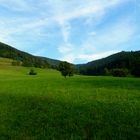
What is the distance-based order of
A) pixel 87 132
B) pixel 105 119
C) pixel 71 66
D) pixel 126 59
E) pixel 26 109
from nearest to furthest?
pixel 87 132, pixel 105 119, pixel 26 109, pixel 71 66, pixel 126 59

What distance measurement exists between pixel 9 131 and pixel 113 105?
838 cm

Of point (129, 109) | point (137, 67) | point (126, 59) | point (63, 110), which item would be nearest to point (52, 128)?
point (63, 110)

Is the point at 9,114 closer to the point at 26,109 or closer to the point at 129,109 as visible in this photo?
the point at 26,109

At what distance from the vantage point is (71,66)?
7825 cm

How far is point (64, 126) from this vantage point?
17203 millimetres

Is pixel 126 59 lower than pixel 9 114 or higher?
higher

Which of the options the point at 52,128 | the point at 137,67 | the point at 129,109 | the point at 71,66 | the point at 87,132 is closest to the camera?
the point at 87,132

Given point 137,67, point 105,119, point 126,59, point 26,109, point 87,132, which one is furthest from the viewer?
point 126,59

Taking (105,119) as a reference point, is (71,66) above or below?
above

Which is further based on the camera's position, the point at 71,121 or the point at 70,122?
the point at 71,121

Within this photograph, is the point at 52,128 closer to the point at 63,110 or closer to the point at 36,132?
the point at 36,132

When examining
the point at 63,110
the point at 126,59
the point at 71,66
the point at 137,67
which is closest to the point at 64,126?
the point at 63,110

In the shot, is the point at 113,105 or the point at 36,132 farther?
the point at 113,105

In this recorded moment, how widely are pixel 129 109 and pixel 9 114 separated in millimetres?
7249
